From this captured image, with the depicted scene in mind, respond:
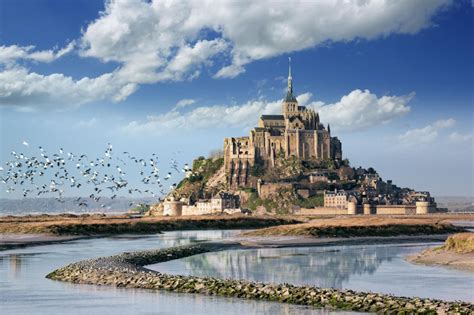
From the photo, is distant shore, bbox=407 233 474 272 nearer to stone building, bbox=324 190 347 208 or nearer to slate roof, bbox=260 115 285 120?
stone building, bbox=324 190 347 208

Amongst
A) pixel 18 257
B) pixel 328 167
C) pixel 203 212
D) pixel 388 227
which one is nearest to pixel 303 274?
pixel 18 257

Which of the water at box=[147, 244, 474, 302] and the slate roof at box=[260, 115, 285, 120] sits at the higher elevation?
the slate roof at box=[260, 115, 285, 120]

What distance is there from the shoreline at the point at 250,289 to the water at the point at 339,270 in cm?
221

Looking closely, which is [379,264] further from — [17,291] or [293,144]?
[293,144]

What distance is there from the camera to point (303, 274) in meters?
27.9

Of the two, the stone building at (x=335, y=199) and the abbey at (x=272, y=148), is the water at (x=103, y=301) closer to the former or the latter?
the stone building at (x=335, y=199)

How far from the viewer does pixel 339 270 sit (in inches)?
1168

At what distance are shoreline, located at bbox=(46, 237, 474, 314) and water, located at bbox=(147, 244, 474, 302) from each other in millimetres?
2214

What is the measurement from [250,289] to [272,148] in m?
120

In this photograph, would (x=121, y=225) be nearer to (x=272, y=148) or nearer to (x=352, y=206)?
(x=352, y=206)

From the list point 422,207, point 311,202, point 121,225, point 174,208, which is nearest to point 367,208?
point 311,202

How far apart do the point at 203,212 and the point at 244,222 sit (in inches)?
1578

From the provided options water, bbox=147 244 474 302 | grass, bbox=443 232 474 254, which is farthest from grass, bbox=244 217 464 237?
grass, bbox=443 232 474 254

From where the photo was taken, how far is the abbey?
142 m
